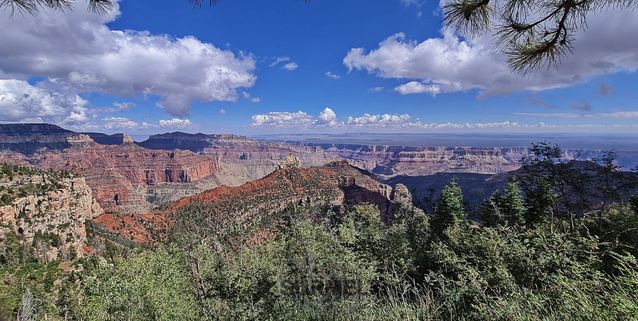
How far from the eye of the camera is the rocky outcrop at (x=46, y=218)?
5422 cm

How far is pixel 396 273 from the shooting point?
206 inches

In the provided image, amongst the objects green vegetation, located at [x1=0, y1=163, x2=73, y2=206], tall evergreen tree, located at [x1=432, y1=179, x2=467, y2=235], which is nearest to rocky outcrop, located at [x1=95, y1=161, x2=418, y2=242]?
green vegetation, located at [x1=0, y1=163, x2=73, y2=206]

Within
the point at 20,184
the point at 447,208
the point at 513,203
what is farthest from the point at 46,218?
the point at 513,203

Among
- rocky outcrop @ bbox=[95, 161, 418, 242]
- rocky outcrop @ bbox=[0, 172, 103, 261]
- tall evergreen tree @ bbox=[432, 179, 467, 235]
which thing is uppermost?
tall evergreen tree @ bbox=[432, 179, 467, 235]

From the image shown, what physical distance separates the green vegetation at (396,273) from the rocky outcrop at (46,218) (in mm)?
5275

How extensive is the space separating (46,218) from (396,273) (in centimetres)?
7345

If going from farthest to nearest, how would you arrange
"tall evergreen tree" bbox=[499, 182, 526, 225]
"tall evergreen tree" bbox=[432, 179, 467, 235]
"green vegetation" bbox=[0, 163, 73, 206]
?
"green vegetation" bbox=[0, 163, 73, 206], "tall evergreen tree" bbox=[432, 179, 467, 235], "tall evergreen tree" bbox=[499, 182, 526, 225]

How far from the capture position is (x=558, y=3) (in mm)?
3713

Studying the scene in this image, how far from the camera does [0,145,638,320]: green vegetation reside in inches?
171

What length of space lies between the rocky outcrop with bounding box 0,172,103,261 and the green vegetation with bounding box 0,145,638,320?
208 inches

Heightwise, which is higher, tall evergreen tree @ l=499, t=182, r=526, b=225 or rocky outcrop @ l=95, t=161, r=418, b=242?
tall evergreen tree @ l=499, t=182, r=526, b=225

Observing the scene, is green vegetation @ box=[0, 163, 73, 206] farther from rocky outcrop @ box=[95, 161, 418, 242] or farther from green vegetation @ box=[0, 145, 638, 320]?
rocky outcrop @ box=[95, 161, 418, 242]

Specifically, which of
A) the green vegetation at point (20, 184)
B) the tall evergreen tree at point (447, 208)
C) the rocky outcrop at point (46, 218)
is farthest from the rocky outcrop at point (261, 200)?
the tall evergreen tree at point (447, 208)

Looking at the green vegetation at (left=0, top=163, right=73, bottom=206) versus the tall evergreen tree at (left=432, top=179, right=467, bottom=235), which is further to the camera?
the green vegetation at (left=0, top=163, right=73, bottom=206)
